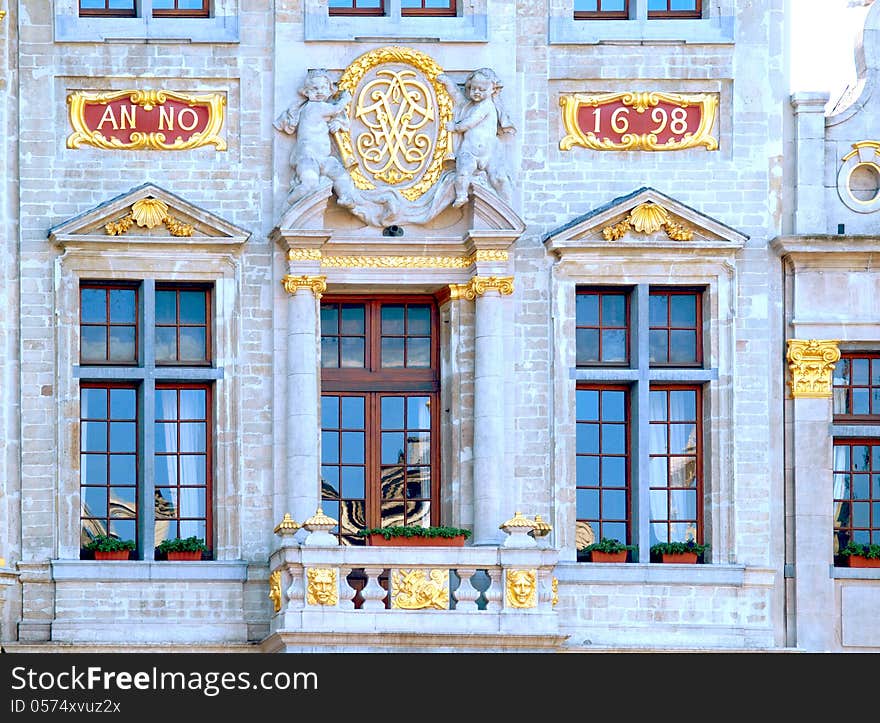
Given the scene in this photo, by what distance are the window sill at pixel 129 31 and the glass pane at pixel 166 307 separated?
2836mm

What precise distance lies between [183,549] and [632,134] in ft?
22.6

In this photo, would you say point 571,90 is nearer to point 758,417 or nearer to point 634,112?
point 634,112

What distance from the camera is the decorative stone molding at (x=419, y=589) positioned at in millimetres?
52062

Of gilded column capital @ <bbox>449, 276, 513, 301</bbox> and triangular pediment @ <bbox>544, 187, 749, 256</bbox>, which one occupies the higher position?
triangular pediment @ <bbox>544, 187, 749, 256</bbox>

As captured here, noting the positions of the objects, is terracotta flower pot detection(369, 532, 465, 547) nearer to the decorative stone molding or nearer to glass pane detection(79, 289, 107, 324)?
the decorative stone molding

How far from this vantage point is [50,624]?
5291cm

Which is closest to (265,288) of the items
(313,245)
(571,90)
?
(313,245)

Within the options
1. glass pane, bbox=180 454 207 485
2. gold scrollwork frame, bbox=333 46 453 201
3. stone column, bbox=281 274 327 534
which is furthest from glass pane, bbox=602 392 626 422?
glass pane, bbox=180 454 207 485

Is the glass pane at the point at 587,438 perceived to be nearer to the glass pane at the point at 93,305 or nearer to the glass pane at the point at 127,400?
the glass pane at the point at 127,400

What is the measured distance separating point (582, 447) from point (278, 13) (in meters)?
5.93

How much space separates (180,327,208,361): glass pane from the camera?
177 ft

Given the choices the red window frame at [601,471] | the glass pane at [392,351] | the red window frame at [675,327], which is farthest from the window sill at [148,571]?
the red window frame at [675,327]

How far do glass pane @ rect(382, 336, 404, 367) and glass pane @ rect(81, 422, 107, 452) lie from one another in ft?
10.7

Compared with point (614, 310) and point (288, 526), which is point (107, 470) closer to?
point (288, 526)
